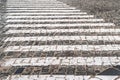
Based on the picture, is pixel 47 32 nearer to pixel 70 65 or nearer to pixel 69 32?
pixel 69 32

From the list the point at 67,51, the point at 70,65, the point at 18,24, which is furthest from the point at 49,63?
the point at 18,24

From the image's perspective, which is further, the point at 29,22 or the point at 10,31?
the point at 29,22

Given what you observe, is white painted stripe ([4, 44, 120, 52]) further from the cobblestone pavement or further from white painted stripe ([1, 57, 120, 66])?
white painted stripe ([1, 57, 120, 66])

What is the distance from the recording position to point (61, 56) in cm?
611

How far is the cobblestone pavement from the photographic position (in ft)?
17.0

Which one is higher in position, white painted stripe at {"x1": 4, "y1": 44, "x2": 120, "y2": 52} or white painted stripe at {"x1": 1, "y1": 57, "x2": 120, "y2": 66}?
white painted stripe at {"x1": 1, "y1": 57, "x2": 120, "y2": 66}

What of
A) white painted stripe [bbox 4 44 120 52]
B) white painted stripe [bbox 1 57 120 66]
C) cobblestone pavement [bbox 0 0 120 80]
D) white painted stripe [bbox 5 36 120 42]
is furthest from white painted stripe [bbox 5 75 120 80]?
white painted stripe [bbox 5 36 120 42]

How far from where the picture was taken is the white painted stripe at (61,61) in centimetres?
563

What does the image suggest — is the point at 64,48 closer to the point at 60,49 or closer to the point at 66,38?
the point at 60,49

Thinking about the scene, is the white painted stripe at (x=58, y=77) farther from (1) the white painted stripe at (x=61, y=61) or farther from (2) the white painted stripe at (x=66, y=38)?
(2) the white painted stripe at (x=66, y=38)

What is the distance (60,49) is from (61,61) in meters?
0.90

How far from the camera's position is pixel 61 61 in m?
5.77

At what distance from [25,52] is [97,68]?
1.92m

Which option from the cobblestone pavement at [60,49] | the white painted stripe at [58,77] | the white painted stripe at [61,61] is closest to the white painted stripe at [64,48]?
the cobblestone pavement at [60,49]
